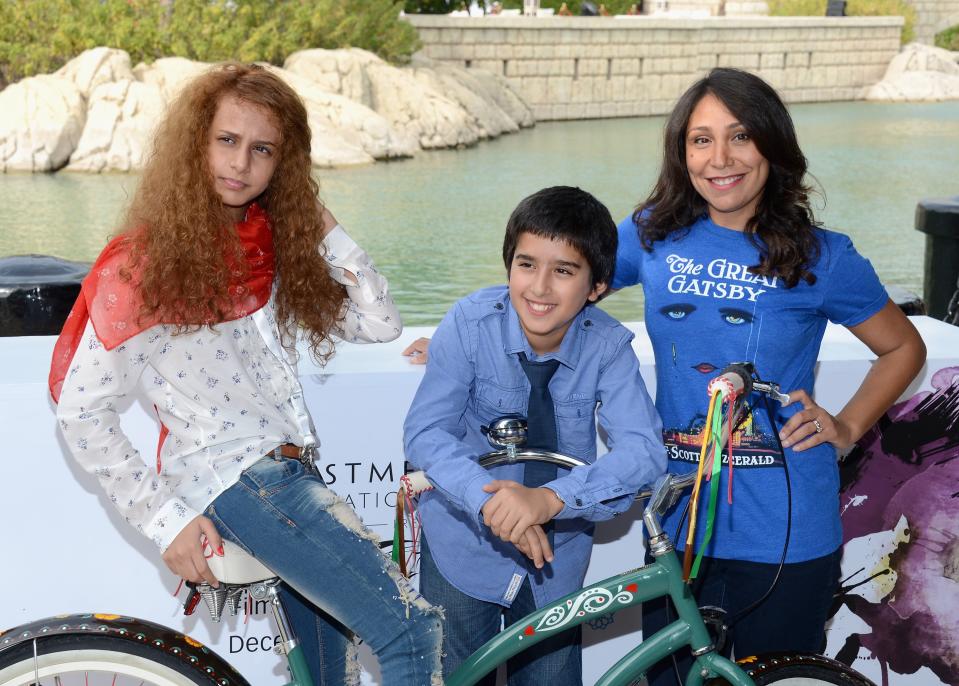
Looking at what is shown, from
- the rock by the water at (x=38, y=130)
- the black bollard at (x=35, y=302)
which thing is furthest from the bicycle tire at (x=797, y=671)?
the rock by the water at (x=38, y=130)

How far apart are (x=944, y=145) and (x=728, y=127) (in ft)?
79.8

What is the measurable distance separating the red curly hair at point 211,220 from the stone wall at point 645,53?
2849cm

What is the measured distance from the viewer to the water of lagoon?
12438mm

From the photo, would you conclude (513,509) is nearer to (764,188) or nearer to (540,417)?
(540,417)

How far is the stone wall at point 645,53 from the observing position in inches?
1225

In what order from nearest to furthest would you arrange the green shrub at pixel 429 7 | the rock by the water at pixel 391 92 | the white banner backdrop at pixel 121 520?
the white banner backdrop at pixel 121 520 → the rock by the water at pixel 391 92 → the green shrub at pixel 429 7

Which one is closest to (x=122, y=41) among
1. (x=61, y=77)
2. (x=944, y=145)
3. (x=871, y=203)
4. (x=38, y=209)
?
(x=61, y=77)

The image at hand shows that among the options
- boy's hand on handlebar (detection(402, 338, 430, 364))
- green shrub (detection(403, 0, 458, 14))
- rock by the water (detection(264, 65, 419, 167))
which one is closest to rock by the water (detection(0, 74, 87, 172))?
rock by the water (detection(264, 65, 419, 167))

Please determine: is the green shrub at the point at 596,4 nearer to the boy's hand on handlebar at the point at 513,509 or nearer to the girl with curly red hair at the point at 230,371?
the girl with curly red hair at the point at 230,371

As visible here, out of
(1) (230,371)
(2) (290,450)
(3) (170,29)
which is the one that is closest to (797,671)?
(2) (290,450)

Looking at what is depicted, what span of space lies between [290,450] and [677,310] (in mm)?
669

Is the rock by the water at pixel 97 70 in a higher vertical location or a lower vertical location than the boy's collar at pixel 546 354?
lower

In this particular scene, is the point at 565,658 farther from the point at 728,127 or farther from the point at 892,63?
the point at 892,63

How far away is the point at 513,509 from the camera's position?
1.61 metres
